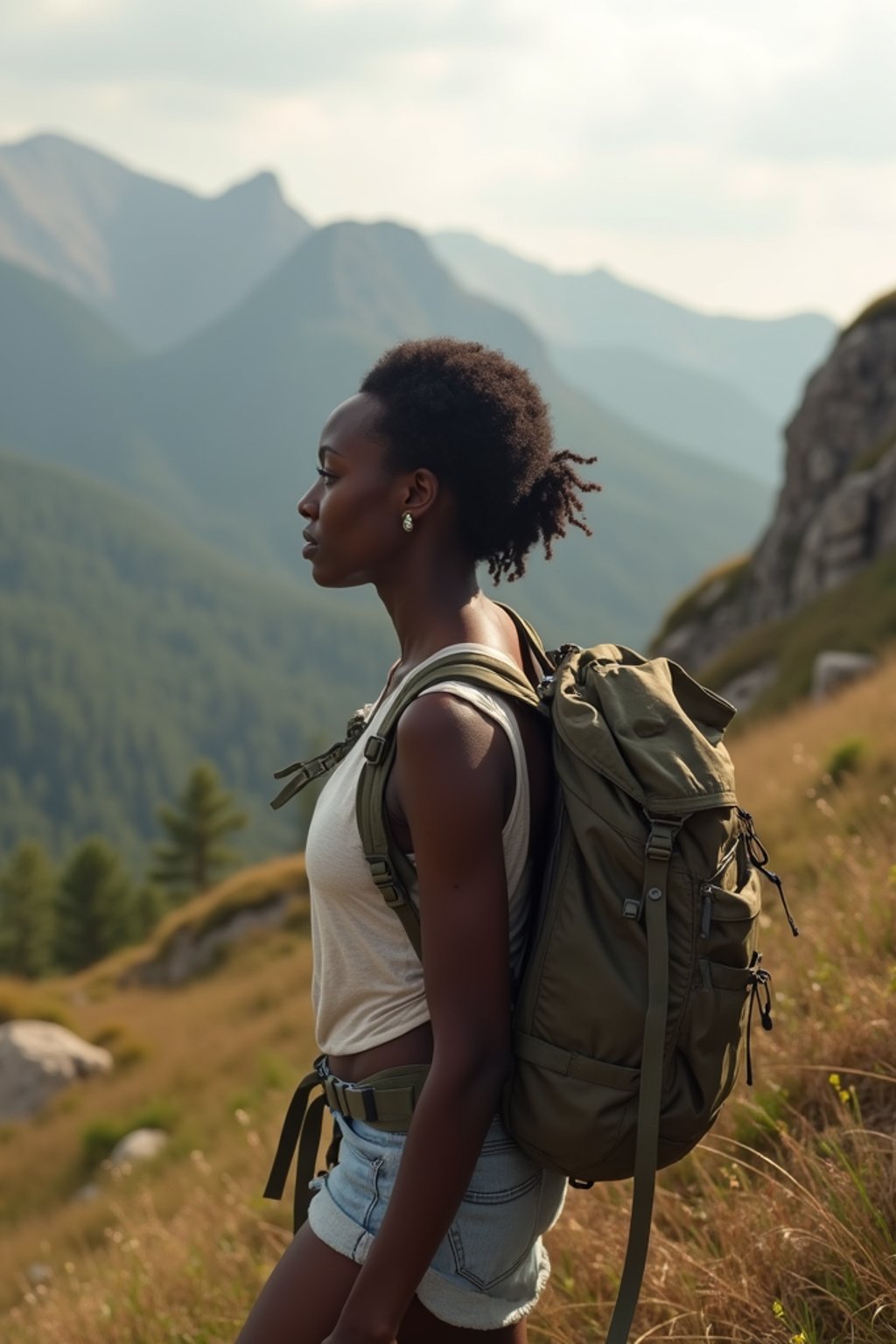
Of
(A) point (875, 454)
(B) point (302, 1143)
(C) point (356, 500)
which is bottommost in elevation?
(B) point (302, 1143)

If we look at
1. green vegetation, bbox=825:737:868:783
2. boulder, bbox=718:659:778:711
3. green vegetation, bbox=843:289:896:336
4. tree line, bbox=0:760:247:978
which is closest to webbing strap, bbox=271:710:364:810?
green vegetation, bbox=825:737:868:783

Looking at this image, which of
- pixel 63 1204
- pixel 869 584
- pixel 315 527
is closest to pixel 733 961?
pixel 315 527

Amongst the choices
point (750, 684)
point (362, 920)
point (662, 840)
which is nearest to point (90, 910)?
point (750, 684)

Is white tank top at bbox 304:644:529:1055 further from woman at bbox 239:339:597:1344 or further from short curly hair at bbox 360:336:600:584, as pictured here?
short curly hair at bbox 360:336:600:584

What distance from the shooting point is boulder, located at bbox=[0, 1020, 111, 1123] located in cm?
2225

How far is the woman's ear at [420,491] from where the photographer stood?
2.95 meters

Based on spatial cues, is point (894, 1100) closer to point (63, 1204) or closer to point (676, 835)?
point (676, 835)

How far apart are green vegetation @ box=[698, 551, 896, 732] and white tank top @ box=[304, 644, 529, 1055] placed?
788 inches

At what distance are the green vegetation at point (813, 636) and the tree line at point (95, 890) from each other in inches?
1282

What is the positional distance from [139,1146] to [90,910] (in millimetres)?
37575

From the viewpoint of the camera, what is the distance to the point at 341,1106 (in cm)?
287

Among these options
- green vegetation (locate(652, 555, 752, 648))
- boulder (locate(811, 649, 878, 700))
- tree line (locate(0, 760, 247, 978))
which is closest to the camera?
Result: boulder (locate(811, 649, 878, 700))

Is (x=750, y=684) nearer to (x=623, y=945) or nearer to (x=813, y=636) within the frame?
(x=813, y=636)

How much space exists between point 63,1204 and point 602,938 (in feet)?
56.3
